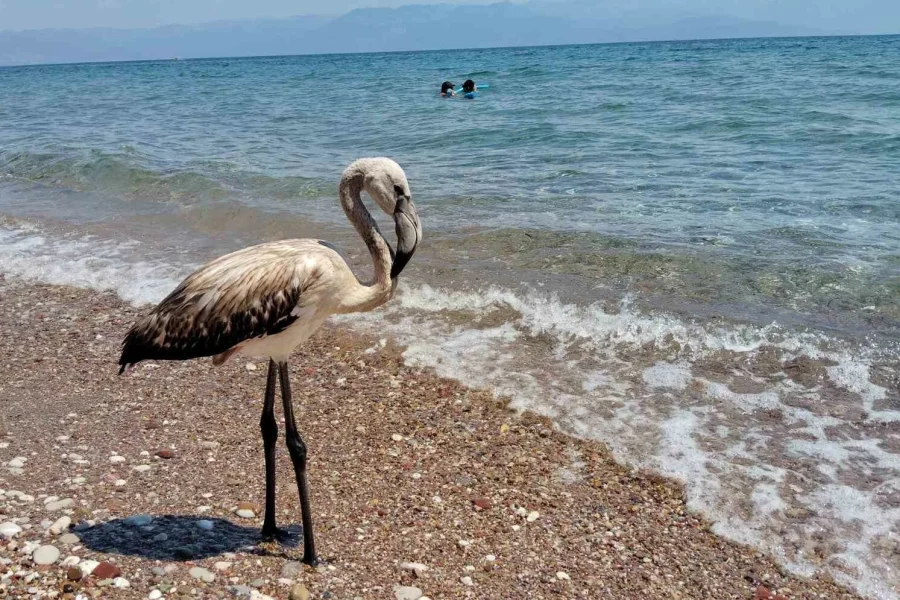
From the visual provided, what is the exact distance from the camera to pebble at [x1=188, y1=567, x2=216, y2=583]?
14.4ft

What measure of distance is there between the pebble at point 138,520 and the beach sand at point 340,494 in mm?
16

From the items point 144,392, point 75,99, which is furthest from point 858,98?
point 75,99

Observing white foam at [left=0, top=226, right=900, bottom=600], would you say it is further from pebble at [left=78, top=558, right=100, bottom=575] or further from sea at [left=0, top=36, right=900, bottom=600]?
pebble at [left=78, top=558, right=100, bottom=575]

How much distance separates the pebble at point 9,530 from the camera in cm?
461

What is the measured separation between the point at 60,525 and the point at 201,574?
1007 mm

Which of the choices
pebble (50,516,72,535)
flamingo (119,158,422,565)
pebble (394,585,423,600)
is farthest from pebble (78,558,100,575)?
pebble (394,585,423,600)

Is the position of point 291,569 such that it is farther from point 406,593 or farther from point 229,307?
point 229,307

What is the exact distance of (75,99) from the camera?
4191 centimetres

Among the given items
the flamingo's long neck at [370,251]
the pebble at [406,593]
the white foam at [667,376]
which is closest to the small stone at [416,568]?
the pebble at [406,593]

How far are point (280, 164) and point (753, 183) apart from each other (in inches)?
397

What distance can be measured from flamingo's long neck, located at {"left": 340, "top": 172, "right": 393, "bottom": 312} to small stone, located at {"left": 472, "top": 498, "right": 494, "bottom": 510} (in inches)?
63.6

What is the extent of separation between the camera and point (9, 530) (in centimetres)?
465

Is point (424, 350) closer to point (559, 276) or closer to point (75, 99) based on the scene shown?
point (559, 276)

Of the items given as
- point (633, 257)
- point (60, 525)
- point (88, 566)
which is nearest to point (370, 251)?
point (88, 566)
